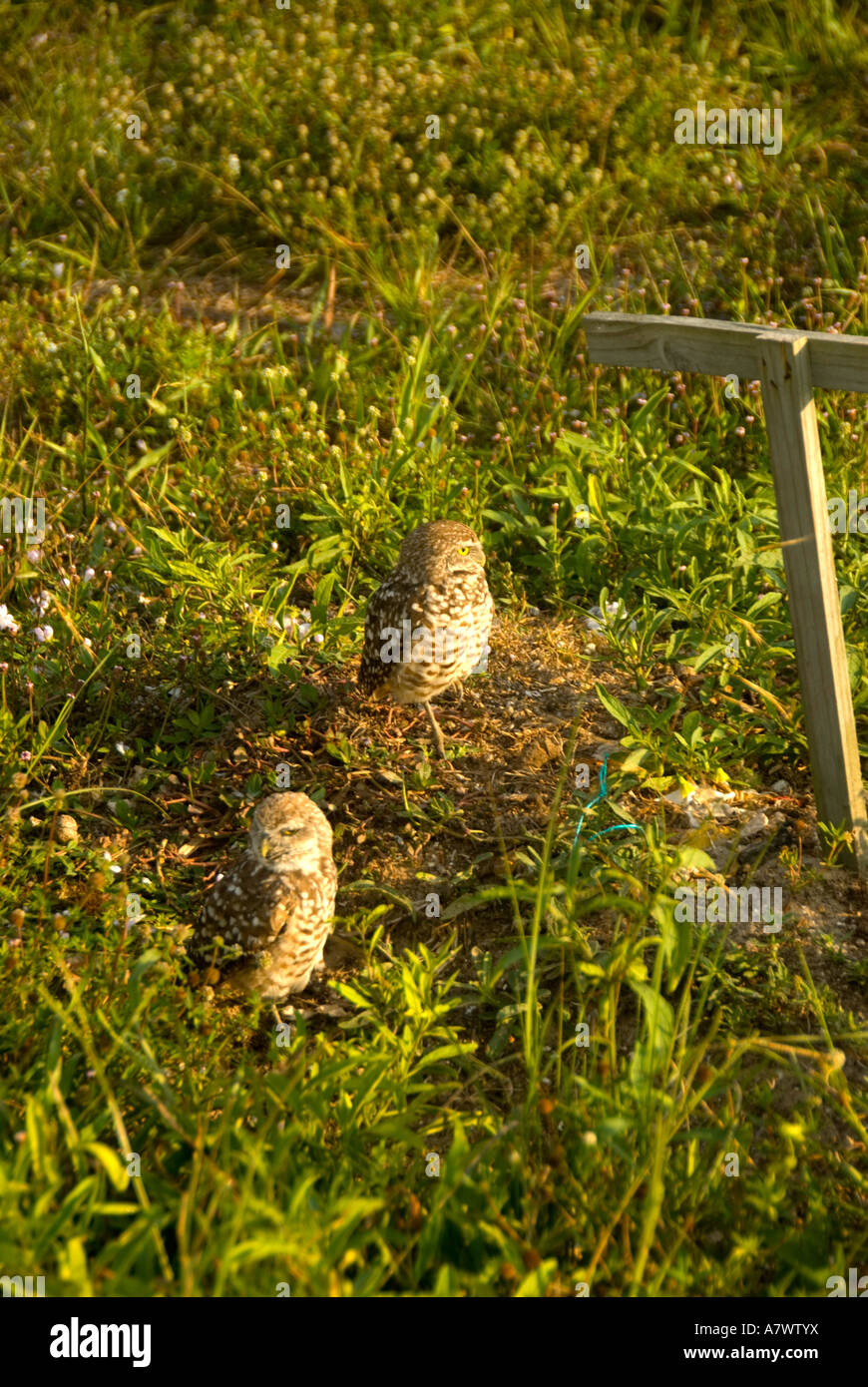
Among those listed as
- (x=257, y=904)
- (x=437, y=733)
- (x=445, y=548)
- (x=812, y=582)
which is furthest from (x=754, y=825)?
(x=257, y=904)

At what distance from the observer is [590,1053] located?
136 inches

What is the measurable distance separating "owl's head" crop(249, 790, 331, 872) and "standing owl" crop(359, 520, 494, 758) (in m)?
0.71

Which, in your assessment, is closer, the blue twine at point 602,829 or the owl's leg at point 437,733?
the blue twine at point 602,829

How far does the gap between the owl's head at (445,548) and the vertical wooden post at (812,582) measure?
1.22 meters

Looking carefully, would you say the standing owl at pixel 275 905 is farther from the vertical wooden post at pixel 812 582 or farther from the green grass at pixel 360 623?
the vertical wooden post at pixel 812 582

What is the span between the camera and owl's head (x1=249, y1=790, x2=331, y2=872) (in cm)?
364

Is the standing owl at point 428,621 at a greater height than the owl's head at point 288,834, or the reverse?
the standing owl at point 428,621

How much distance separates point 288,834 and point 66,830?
1.01m

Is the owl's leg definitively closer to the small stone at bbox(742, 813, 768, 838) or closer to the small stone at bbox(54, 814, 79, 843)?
the small stone at bbox(742, 813, 768, 838)

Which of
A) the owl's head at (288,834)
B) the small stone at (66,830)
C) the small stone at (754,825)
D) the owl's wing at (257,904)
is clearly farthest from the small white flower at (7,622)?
the small stone at (754,825)

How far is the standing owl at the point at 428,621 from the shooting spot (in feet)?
14.0

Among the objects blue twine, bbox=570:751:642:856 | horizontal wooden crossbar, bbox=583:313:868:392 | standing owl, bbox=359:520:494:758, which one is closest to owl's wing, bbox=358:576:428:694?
standing owl, bbox=359:520:494:758

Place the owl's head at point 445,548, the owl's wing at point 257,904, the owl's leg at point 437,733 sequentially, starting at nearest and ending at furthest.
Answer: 1. the owl's wing at point 257,904
2. the owl's head at point 445,548
3. the owl's leg at point 437,733

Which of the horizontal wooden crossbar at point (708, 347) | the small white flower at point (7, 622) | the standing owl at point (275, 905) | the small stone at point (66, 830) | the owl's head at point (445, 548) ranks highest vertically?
the horizontal wooden crossbar at point (708, 347)
